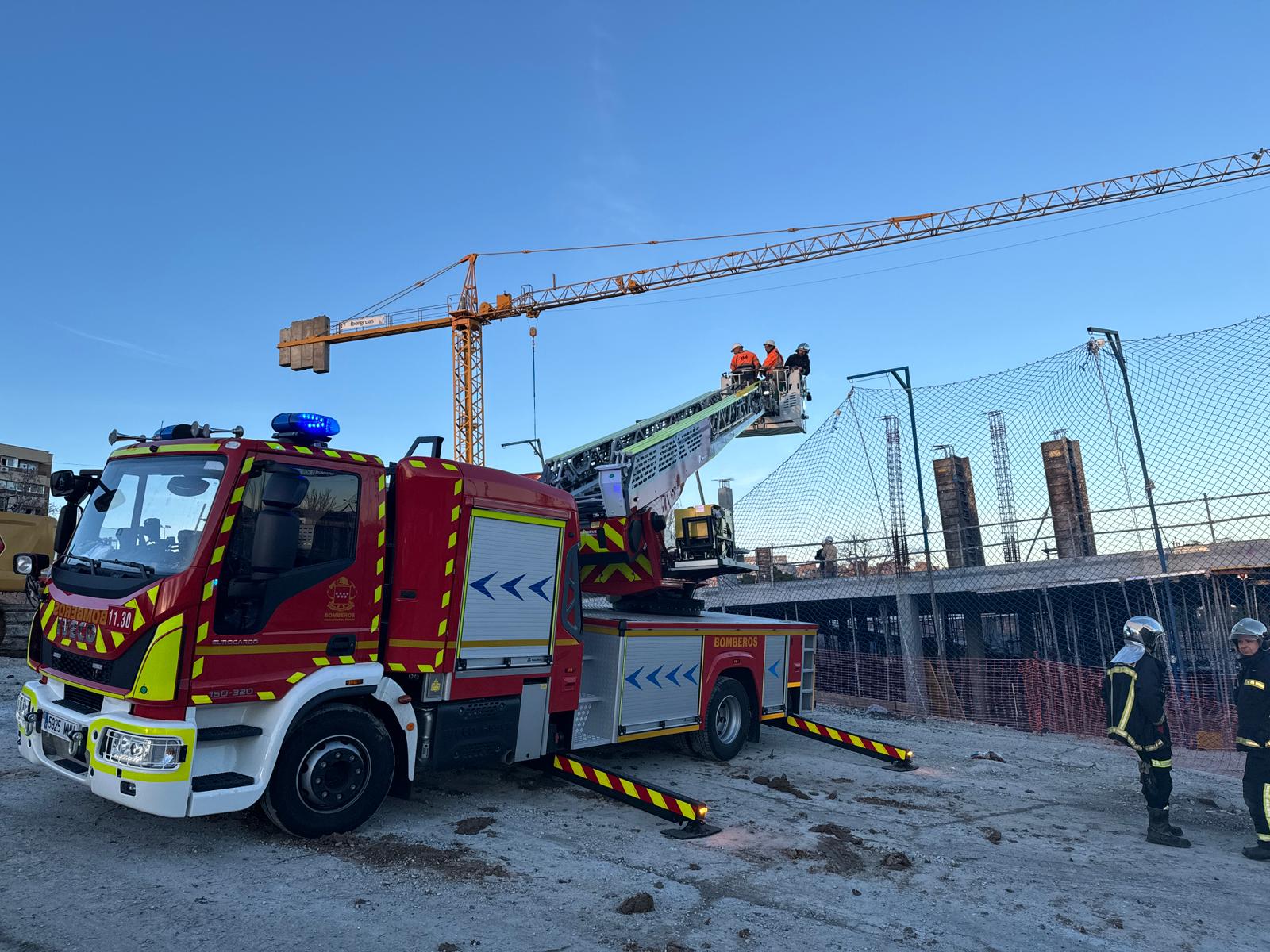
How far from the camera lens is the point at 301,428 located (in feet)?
18.1

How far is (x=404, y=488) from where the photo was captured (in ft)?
18.7

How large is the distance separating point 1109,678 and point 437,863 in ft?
17.4

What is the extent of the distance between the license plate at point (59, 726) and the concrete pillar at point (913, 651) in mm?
12677

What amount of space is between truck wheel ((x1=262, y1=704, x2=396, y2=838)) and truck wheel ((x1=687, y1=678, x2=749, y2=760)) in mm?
3795

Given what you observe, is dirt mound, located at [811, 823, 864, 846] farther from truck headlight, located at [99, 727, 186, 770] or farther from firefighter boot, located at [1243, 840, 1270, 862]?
truck headlight, located at [99, 727, 186, 770]

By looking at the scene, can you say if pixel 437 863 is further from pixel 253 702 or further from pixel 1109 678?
pixel 1109 678

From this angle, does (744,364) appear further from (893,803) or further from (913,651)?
(893,803)

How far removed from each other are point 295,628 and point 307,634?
9 cm

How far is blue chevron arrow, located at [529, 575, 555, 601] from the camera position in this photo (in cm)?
639

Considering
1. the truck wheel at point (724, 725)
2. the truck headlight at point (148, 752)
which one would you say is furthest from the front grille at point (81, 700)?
the truck wheel at point (724, 725)

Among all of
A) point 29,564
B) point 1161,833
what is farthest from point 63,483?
point 1161,833

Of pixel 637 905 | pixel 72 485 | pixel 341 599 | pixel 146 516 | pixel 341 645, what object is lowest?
pixel 637 905

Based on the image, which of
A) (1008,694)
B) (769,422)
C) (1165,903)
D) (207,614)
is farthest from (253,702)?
(769,422)

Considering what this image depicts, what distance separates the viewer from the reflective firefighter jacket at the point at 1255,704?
19.1 ft
